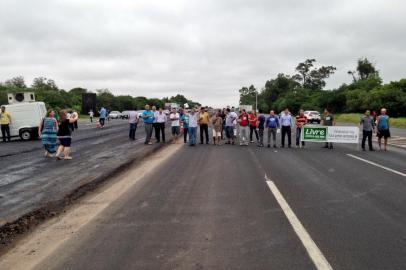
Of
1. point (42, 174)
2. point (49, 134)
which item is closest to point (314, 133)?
point (49, 134)

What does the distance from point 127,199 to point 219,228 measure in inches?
103

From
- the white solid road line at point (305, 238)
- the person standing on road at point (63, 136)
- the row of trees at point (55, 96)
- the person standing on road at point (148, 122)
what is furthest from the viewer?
the row of trees at point (55, 96)

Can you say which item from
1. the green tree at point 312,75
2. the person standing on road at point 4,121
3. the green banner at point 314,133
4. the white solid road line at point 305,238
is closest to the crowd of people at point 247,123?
the green banner at point 314,133

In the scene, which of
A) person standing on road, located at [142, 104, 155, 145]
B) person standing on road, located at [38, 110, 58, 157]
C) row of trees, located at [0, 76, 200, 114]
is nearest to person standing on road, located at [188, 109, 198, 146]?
person standing on road, located at [142, 104, 155, 145]

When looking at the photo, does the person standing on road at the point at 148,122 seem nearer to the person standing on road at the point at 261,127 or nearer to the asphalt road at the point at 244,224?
the person standing on road at the point at 261,127

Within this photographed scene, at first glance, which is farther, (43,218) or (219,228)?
(43,218)

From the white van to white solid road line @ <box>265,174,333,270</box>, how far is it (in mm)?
19123

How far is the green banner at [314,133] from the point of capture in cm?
1986

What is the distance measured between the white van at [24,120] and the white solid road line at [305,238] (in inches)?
753

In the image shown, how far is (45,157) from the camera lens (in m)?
15.2

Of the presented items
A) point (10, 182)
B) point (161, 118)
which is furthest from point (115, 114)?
point (10, 182)

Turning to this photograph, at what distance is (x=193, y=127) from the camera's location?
65.9 ft

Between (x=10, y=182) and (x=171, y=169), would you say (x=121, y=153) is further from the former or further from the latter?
(x=10, y=182)

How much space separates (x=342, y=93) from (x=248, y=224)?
259ft
